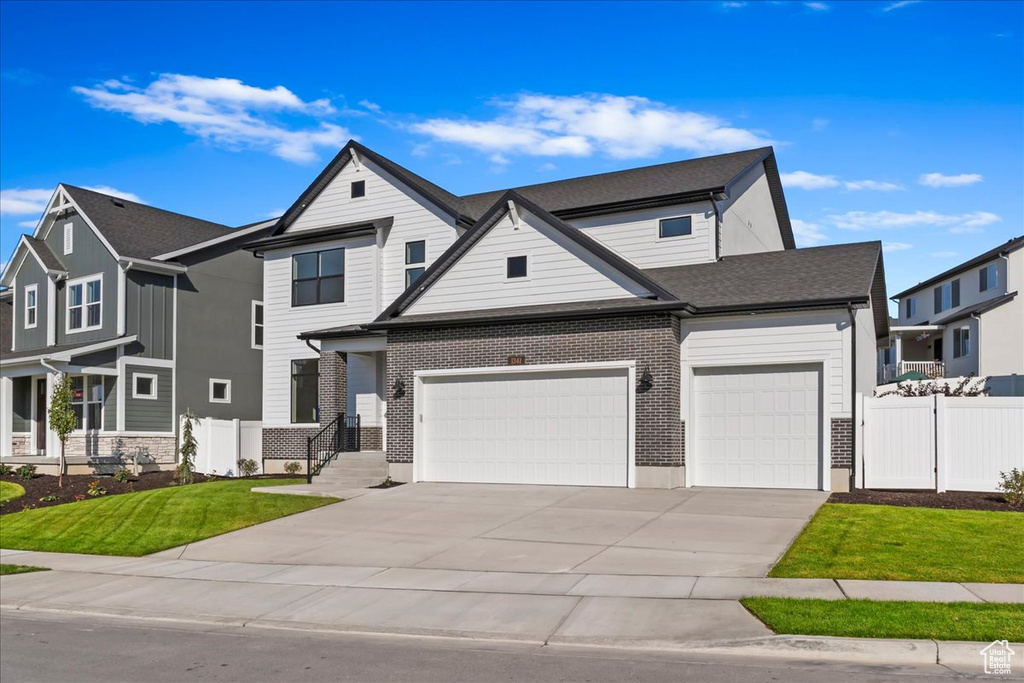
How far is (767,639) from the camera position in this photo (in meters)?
9.05

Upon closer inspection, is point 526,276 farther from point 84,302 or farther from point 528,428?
point 84,302

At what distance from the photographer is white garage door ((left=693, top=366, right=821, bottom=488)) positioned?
773 inches

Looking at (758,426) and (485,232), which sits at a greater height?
(485,232)

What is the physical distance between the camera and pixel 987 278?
46.3 meters

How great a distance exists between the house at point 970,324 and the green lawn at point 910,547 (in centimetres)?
2214

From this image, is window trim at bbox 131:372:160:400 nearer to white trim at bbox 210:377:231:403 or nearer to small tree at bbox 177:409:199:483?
white trim at bbox 210:377:231:403

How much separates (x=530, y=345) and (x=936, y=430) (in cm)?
873

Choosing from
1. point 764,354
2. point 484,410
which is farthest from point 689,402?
point 484,410

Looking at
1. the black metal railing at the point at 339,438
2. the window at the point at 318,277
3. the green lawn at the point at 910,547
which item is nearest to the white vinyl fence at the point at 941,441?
the green lawn at the point at 910,547

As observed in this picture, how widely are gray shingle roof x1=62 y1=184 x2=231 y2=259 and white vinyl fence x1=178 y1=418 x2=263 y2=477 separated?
6500 millimetres

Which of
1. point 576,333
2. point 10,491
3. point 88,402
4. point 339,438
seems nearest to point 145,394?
point 88,402

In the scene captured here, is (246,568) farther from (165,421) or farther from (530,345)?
(165,421)

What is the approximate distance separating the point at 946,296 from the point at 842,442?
3669 cm

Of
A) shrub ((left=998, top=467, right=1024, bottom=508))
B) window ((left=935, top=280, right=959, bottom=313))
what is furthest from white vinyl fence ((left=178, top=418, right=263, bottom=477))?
window ((left=935, top=280, right=959, bottom=313))
